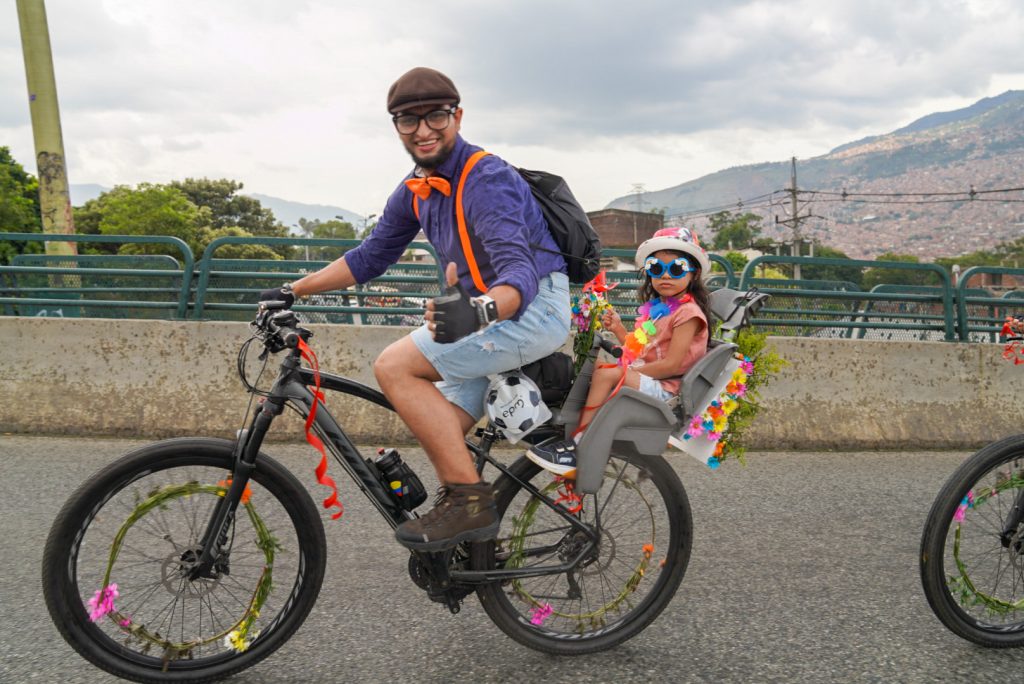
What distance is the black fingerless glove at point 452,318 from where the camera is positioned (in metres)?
2.64

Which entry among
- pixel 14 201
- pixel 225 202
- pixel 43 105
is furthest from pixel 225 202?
pixel 43 105

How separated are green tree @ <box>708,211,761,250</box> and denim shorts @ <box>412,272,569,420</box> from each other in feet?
500

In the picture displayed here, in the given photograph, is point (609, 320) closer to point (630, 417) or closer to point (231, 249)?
point (630, 417)

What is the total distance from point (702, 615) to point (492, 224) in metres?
2.03

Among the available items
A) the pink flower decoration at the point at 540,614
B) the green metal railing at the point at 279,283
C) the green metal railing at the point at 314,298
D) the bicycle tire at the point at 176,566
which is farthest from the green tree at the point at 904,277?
the bicycle tire at the point at 176,566

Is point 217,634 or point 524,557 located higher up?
point 524,557

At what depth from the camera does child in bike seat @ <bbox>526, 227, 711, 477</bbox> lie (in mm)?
3234

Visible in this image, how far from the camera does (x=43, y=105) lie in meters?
9.11

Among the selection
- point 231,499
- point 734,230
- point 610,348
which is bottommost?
point 231,499

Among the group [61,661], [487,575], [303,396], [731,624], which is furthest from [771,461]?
[61,661]

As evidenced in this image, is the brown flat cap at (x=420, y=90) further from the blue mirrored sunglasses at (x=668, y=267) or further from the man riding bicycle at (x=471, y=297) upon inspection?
the blue mirrored sunglasses at (x=668, y=267)

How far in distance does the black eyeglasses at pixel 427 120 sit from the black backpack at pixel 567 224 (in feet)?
1.27

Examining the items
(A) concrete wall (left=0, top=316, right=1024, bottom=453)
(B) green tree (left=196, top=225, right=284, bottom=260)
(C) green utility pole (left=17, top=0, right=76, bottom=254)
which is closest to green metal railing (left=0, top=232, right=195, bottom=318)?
(A) concrete wall (left=0, top=316, right=1024, bottom=453)

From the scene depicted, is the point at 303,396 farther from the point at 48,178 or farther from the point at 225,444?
the point at 48,178
